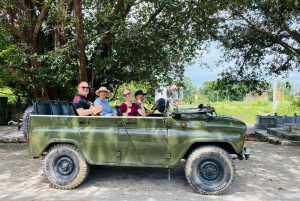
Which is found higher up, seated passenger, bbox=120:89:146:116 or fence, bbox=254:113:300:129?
seated passenger, bbox=120:89:146:116

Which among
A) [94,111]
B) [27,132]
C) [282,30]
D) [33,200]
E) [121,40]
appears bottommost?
[33,200]

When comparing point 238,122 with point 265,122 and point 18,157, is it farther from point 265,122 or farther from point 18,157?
point 265,122

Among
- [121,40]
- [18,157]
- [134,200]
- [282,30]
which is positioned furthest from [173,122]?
[282,30]

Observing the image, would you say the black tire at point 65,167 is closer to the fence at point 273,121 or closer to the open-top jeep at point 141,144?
the open-top jeep at point 141,144

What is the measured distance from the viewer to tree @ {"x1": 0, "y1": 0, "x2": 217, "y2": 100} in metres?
8.64

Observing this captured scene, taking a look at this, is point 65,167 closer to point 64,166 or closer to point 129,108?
point 64,166

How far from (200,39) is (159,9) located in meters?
1.94

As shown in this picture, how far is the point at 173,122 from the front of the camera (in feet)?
16.7

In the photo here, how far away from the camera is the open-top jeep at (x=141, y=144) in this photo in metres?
4.97

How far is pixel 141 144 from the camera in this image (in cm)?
511

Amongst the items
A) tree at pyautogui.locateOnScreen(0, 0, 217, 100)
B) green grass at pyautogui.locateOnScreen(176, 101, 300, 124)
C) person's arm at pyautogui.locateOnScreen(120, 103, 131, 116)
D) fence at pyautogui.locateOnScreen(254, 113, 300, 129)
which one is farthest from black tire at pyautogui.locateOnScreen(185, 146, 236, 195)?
green grass at pyautogui.locateOnScreen(176, 101, 300, 124)

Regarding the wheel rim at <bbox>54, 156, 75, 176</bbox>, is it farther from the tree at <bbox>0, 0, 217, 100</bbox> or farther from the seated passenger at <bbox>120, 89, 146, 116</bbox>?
the tree at <bbox>0, 0, 217, 100</bbox>

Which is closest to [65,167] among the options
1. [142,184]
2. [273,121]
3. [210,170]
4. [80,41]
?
[142,184]

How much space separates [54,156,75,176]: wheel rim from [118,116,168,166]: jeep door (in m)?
0.91
